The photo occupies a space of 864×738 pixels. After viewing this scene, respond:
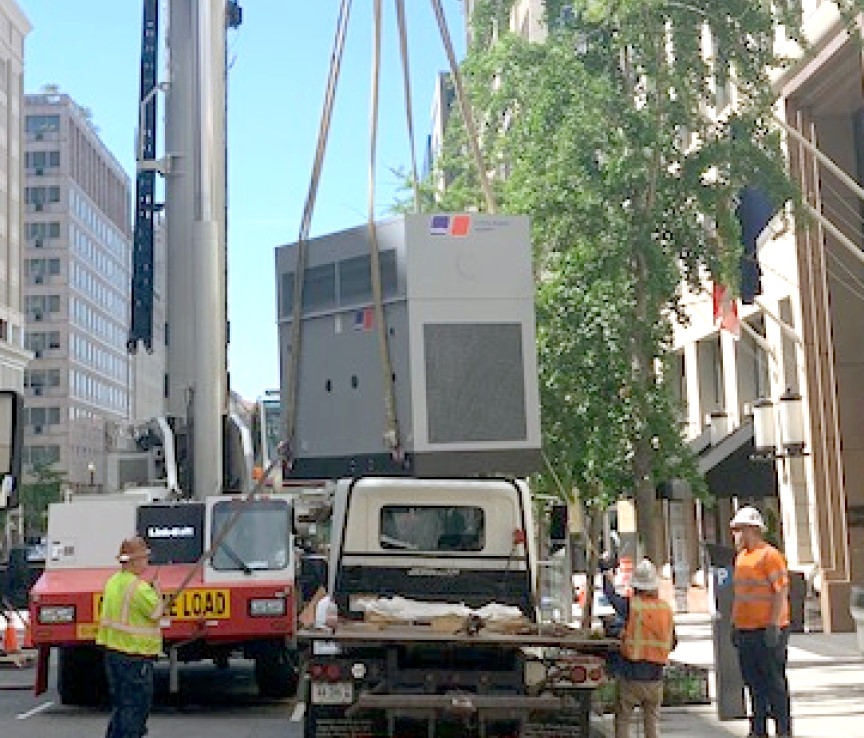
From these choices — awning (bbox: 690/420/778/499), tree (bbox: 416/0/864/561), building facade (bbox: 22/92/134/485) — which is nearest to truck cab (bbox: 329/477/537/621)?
tree (bbox: 416/0/864/561)

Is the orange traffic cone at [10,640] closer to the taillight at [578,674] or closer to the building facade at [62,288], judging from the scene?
the taillight at [578,674]

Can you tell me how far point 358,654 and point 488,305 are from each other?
3.04 m

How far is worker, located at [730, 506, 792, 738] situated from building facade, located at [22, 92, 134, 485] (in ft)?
350

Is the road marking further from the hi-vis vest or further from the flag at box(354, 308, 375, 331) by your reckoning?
the hi-vis vest

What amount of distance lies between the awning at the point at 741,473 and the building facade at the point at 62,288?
92412 millimetres

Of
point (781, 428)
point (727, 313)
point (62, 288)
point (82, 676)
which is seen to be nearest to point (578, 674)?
point (82, 676)

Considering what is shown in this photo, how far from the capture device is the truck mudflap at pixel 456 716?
31.6 ft

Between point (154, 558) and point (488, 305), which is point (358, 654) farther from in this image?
point (154, 558)

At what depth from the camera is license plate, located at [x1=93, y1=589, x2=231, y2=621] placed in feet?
46.2

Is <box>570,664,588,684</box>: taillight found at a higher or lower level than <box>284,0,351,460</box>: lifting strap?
lower

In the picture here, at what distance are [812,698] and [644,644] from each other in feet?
16.0

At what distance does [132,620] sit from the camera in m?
10.5

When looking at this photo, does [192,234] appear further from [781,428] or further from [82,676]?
[781,428]

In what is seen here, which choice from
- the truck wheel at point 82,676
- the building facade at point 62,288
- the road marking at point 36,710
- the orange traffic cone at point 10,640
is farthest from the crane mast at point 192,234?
the building facade at point 62,288
